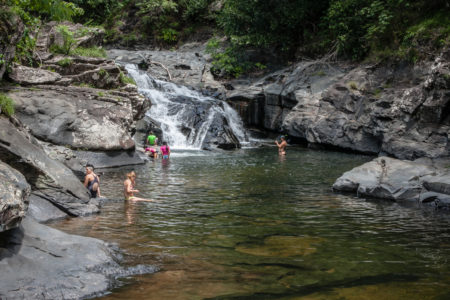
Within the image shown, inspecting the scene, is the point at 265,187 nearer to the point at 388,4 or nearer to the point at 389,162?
the point at 389,162

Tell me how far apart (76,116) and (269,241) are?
1182cm

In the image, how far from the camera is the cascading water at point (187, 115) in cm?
2603

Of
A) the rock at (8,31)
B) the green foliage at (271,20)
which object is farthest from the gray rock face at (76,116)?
the green foliage at (271,20)

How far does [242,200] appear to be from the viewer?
11930 millimetres

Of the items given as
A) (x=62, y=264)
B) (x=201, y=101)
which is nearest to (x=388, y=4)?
(x=201, y=101)

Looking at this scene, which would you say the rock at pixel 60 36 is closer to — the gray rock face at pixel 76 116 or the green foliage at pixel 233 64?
the gray rock face at pixel 76 116

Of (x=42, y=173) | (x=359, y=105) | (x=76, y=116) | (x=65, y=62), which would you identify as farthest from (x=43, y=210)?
(x=359, y=105)

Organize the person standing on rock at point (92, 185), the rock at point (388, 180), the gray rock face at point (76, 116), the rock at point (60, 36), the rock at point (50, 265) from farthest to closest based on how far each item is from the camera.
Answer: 1. the rock at point (60, 36)
2. the gray rock face at point (76, 116)
3. the rock at point (388, 180)
4. the person standing on rock at point (92, 185)
5. the rock at point (50, 265)

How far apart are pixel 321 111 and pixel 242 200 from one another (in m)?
14.6

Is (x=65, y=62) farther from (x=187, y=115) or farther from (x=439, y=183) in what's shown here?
(x=439, y=183)

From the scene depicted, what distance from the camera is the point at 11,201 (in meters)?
5.56

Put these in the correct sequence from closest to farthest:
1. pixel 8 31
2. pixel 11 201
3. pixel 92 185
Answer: pixel 11 201 → pixel 92 185 → pixel 8 31

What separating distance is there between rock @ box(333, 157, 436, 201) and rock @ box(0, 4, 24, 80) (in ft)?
35.9

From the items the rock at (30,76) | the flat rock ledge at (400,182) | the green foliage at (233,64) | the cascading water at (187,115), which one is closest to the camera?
the flat rock ledge at (400,182)
